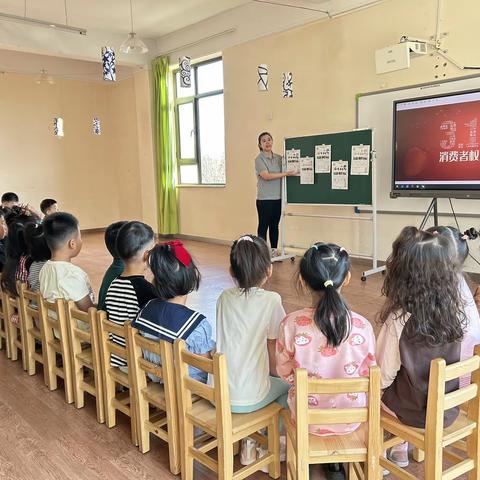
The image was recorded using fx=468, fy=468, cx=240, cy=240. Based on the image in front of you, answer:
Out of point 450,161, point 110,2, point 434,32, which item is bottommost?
point 450,161

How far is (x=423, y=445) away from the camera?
138 cm

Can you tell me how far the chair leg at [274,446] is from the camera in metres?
1.66

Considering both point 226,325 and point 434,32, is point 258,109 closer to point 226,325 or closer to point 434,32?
point 434,32

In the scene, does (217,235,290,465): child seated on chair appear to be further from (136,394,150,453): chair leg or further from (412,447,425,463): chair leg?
(412,447,425,463): chair leg

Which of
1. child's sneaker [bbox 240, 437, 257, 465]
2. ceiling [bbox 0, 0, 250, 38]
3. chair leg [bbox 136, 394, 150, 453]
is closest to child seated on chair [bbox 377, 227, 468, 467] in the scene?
child's sneaker [bbox 240, 437, 257, 465]

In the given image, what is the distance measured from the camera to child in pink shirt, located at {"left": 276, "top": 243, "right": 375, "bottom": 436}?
56.5 inches

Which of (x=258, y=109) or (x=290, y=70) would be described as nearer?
(x=290, y=70)

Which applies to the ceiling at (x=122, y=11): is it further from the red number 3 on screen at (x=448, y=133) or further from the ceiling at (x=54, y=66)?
the red number 3 on screen at (x=448, y=133)

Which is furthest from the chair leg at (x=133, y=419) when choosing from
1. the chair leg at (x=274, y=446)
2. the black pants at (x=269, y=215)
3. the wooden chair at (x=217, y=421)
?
the black pants at (x=269, y=215)

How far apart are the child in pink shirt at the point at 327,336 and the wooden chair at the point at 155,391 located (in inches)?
16.9

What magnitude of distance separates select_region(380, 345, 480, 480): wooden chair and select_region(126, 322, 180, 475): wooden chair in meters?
0.73

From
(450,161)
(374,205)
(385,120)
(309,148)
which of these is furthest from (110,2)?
(450,161)

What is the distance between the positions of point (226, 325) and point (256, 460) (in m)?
0.51

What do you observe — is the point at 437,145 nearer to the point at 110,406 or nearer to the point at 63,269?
the point at 63,269
